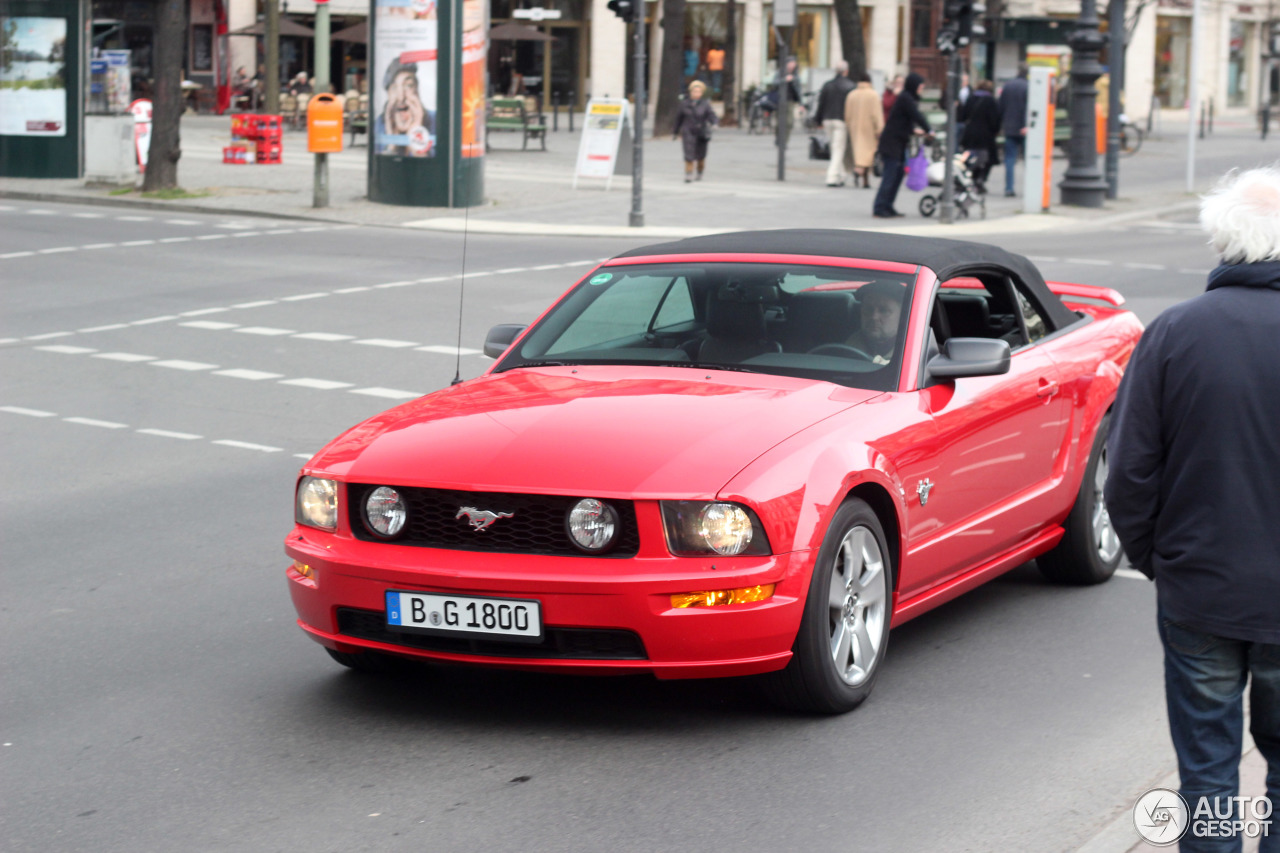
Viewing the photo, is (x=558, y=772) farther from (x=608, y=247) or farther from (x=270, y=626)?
(x=608, y=247)

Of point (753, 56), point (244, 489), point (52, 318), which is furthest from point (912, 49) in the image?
point (244, 489)

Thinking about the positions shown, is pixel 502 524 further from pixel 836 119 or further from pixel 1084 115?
pixel 836 119

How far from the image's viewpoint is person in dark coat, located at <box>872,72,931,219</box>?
80.9 ft

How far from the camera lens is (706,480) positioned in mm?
4789

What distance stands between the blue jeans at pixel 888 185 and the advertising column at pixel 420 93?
604cm

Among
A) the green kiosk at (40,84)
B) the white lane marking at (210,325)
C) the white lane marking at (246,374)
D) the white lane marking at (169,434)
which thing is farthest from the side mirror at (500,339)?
the green kiosk at (40,84)

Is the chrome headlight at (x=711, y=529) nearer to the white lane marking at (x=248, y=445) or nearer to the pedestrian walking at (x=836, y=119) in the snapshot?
the white lane marking at (x=248, y=445)

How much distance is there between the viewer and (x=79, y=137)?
99.0 ft

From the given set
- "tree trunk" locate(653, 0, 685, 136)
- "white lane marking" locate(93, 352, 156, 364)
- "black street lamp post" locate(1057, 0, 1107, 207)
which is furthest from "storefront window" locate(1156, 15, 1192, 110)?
"white lane marking" locate(93, 352, 156, 364)

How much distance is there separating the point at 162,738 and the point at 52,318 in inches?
425

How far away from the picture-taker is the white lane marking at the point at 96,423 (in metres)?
10.3

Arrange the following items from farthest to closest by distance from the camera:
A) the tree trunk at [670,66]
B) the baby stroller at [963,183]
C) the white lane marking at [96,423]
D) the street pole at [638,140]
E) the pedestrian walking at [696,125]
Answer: the tree trunk at [670,66], the pedestrian walking at [696,125], the baby stroller at [963,183], the street pole at [638,140], the white lane marking at [96,423]

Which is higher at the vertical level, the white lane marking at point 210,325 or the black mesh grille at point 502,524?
the black mesh grille at point 502,524

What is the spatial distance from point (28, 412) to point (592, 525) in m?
7.07
